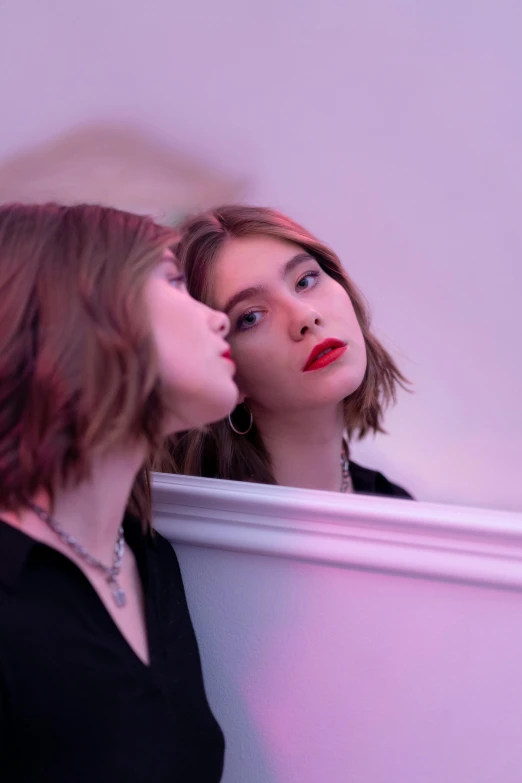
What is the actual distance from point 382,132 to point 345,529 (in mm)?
1624

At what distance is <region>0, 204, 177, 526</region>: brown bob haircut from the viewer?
62cm

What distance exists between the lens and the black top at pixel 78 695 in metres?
0.58

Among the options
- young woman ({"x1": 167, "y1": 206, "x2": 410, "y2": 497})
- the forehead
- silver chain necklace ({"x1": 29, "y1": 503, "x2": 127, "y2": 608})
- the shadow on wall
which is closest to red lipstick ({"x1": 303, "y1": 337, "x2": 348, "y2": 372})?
young woman ({"x1": 167, "y1": 206, "x2": 410, "y2": 497})

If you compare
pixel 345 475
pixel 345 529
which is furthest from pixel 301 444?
pixel 345 529

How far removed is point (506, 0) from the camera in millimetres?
1888

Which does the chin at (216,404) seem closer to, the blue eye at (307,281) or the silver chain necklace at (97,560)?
the silver chain necklace at (97,560)

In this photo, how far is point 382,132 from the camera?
6.91 ft

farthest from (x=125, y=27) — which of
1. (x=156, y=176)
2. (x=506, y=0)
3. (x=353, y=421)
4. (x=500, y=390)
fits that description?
(x=500, y=390)

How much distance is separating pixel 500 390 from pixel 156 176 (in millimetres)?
1186

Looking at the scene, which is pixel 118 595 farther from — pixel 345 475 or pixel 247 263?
pixel 345 475

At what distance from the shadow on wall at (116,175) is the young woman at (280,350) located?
88 centimetres

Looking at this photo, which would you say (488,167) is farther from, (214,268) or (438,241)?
(214,268)

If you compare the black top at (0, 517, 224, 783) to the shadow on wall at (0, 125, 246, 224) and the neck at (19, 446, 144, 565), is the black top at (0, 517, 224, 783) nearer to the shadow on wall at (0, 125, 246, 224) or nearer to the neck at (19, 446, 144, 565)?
the neck at (19, 446, 144, 565)

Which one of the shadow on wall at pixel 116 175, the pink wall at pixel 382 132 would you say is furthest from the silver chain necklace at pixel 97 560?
the pink wall at pixel 382 132
